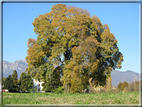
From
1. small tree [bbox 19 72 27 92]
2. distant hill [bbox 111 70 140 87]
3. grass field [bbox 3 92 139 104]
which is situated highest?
grass field [bbox 3 92 139 104]

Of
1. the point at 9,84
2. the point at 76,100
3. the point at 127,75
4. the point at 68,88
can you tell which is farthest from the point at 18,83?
the point at 76,100

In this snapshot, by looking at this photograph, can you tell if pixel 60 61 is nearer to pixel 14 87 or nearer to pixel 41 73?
pixel 41 73

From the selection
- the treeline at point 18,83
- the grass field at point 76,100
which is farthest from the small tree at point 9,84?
the grass field at point 76,100

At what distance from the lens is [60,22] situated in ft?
48.9

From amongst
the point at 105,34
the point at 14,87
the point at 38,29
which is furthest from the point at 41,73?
the point at 14,87

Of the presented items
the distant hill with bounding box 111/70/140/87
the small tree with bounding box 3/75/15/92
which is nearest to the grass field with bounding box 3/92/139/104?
the distant hill with bounding box 111/70/140/87

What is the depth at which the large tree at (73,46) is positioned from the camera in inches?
563

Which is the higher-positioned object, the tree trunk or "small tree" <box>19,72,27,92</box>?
the tree trunk

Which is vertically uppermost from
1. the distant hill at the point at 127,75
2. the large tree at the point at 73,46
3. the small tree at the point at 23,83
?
the large tree at the point at 73,46

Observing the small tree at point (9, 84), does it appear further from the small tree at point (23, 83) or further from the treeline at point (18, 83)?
the small tree at point (23, 83)

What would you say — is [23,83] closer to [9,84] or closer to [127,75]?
[9,84]

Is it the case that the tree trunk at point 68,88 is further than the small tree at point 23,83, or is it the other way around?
the small tree at point 23,83

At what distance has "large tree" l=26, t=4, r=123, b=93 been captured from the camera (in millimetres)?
14305

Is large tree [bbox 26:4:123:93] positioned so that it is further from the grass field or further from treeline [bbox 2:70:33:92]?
treeline [bbox 2:70:33:92]
